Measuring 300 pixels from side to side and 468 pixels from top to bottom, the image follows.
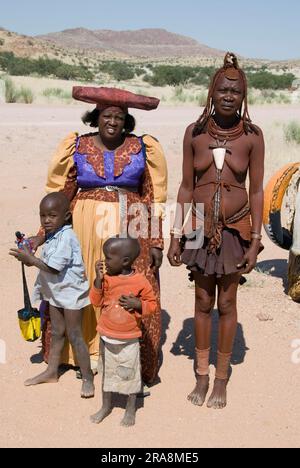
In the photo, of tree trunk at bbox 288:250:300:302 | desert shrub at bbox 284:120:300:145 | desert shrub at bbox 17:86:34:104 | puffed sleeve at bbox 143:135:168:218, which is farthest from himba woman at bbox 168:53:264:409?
desert shrub at bbox 17:86:34:104

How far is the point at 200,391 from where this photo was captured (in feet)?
12.9

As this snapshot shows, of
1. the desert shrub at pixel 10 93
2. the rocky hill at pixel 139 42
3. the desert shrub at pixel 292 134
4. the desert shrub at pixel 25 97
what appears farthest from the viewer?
the rocky hill at pixel 139 42

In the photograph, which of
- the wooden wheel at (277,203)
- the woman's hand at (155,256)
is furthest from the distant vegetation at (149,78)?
the woman's hand at (155,256)

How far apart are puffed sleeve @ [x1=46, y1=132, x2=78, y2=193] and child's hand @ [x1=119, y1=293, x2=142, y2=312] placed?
1.03 metres

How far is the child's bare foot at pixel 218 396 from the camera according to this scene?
3.84 meters

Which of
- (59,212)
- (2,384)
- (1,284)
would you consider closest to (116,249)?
(59,212)

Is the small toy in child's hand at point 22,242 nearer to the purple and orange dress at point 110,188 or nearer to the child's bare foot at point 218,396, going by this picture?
the purple and orange dress at point 110,188

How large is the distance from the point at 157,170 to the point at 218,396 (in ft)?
5.21

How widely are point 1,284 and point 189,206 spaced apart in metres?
2.87

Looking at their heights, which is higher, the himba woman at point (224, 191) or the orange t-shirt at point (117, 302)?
the himba woman at point (224, 191)

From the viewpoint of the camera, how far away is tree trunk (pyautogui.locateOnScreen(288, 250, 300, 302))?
5.58 meters

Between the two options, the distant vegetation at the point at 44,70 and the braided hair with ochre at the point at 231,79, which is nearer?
the braided hair with ochre at the point at 231,79

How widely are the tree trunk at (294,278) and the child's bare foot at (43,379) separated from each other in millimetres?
2621

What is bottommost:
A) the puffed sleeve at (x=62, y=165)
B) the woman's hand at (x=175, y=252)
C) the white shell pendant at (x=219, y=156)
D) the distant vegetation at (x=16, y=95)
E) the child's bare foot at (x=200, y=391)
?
the child's bare foot at (x=200, y=391)
